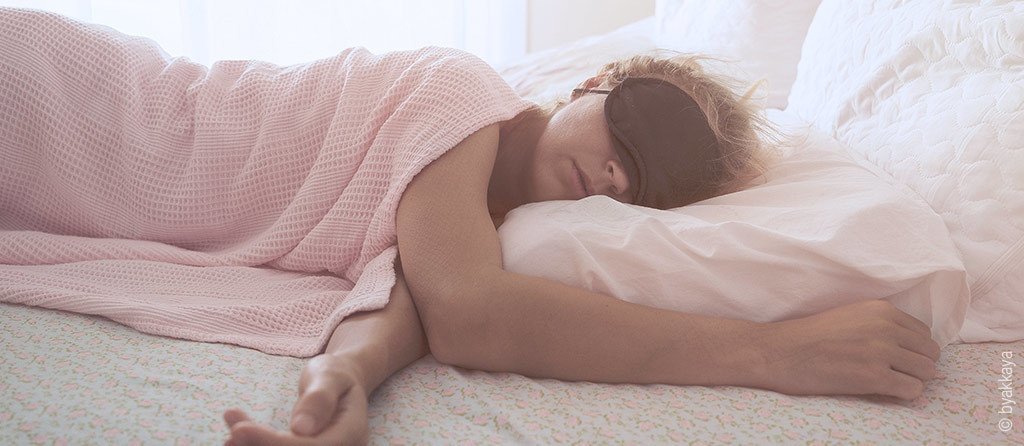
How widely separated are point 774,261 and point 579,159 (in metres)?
0.38

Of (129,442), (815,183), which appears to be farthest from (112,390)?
(815,183)

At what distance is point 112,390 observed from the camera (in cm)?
82

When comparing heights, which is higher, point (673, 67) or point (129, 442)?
point (673, 67)

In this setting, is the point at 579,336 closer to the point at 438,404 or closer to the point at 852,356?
the point at 438,404

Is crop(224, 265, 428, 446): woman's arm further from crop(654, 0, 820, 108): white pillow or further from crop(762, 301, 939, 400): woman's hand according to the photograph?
crop(654, 0, 820, 108): white pillow

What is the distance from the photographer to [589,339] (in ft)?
3.06

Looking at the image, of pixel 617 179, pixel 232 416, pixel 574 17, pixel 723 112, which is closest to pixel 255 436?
pixel 232 416

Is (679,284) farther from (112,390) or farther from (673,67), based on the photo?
(112,390)

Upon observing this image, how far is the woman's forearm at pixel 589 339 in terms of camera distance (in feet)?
3.05

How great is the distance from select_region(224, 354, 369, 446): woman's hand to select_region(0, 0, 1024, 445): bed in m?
0.04

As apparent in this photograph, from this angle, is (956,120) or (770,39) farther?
(770,39)

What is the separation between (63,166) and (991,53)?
1.36 m

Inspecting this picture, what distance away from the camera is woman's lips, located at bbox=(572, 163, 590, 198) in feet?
4.09

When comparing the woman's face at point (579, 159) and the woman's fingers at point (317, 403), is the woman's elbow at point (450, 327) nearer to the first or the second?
the woman's fingers at point (317, 403)
